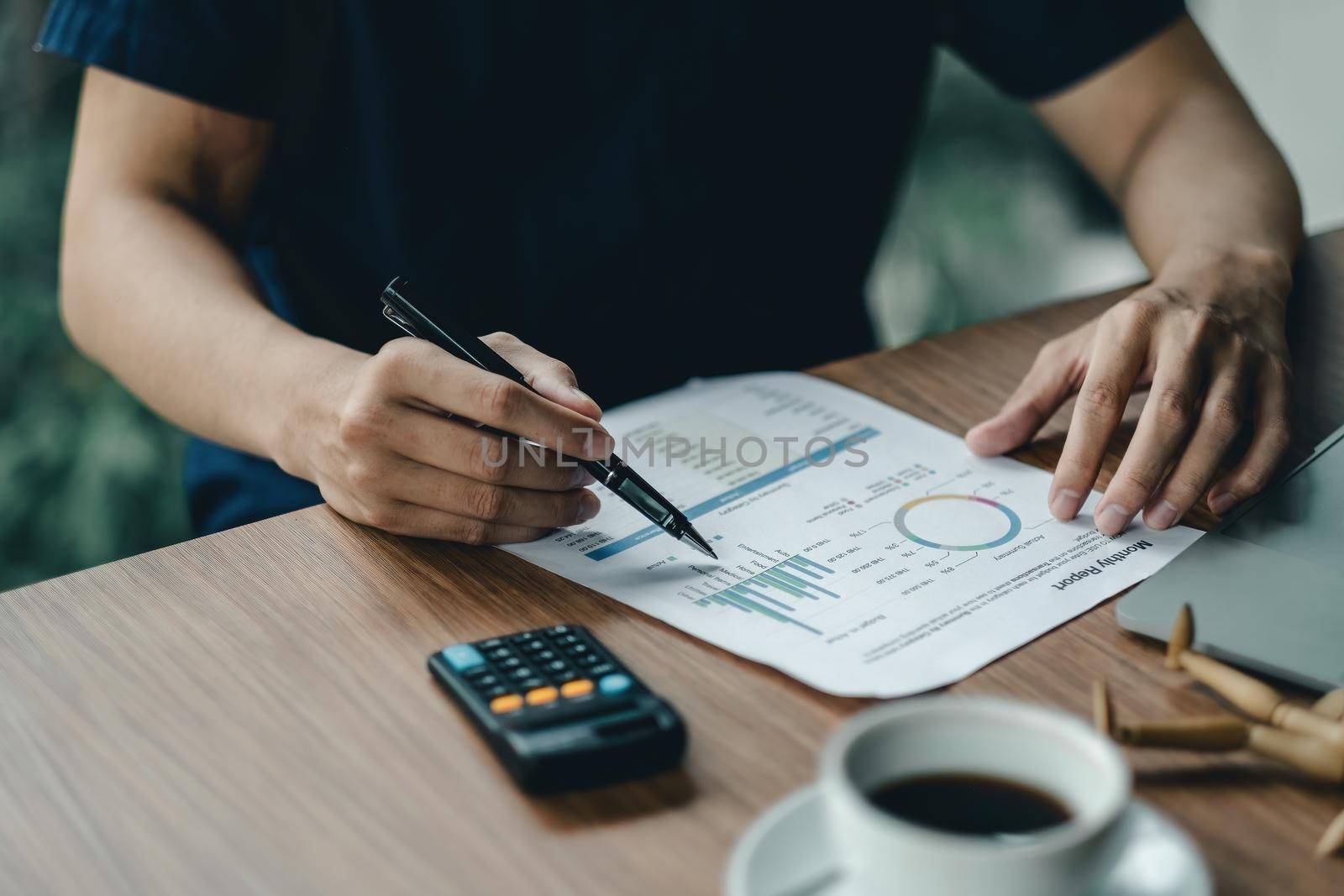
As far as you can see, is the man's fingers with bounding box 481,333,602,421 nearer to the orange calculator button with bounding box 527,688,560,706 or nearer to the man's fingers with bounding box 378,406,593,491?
the man's fingers with bounding box 378,406,593,491

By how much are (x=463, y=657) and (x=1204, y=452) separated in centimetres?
44

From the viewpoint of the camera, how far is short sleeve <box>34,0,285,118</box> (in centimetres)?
88

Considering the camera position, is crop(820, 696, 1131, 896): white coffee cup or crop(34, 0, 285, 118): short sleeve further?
crop(34, 0, 285, 118): short sleeve

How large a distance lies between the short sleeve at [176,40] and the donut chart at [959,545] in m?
0.63

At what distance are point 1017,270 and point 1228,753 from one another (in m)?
1.88

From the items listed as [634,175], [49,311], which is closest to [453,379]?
[634,175]

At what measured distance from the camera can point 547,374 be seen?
0.66 metres

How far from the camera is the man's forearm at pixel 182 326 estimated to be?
0.75 metres

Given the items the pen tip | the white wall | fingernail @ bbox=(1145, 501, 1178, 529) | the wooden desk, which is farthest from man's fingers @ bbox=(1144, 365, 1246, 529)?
the white wall

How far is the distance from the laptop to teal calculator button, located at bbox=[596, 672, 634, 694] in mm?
239

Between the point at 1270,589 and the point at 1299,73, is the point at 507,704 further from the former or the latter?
the point at 1299,73

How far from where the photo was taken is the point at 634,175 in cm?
103

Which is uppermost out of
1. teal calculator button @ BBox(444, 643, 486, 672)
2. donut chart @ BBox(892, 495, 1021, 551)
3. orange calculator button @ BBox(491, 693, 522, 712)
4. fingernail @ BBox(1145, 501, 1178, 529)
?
fingernail @ BBox(1145, 501, 1178, 529)

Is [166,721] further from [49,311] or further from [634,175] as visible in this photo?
[49,311]
